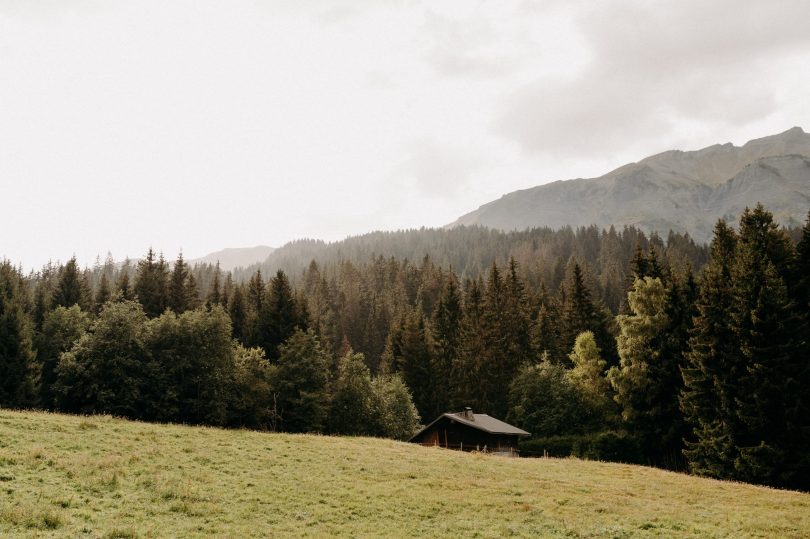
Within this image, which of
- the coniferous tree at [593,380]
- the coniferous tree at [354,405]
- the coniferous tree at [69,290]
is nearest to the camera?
the coniferous tree at [354,405]

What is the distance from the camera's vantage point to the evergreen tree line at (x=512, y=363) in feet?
123

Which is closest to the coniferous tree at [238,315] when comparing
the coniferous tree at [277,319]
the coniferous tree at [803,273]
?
the coniferous tree at [277,319]

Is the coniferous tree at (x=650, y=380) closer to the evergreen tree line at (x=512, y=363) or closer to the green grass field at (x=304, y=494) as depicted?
the evergreen tree line at (x=512, y=363)

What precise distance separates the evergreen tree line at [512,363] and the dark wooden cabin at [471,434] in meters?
5.78

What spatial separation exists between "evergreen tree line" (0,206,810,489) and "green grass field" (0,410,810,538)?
10.1 m

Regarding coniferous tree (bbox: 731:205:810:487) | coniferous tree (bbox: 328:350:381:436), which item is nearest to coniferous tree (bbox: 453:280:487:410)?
coniferous tree (bbox: 328:350:381:436)

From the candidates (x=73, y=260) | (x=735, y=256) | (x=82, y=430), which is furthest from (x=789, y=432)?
(x=73, y=260)

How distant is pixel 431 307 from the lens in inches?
4968

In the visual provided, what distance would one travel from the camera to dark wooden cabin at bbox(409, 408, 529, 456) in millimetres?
52844

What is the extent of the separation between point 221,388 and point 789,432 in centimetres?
4491

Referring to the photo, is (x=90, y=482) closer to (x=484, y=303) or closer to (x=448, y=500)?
(x=448, y=500)

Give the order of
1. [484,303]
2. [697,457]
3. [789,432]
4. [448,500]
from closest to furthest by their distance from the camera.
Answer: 1. [448,500]
2. [789,432]
3. [697,457]
4. [484,303]

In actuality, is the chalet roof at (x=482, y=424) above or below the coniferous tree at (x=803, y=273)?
below

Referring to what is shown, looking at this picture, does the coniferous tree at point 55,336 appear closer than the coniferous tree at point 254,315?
Yes
